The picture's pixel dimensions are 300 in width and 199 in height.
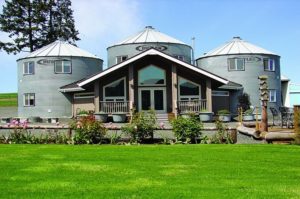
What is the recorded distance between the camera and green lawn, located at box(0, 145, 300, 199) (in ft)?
24.4

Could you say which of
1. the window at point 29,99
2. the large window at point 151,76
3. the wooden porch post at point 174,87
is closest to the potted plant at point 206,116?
the wooden porch post at point 174,87

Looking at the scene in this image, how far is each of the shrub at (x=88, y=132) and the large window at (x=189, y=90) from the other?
20.4 m

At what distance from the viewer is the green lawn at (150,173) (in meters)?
7.43

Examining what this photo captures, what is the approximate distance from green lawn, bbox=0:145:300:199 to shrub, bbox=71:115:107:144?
8.19 ft

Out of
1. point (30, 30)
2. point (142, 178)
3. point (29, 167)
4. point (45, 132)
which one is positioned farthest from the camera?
point (30, 30)

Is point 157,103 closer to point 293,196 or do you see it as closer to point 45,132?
point 45,132

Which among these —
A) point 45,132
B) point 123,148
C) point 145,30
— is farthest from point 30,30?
point 123,148

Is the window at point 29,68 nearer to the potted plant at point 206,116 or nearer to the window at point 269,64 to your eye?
the potted plant at point 206,116

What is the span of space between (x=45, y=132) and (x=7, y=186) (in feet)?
31.5

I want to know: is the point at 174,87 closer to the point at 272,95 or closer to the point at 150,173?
A: the point at 272,95

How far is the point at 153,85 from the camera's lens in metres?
36.1

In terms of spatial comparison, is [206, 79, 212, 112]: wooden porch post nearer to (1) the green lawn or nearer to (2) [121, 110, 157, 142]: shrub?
(2) [121, 110, 157, 142]: shrub

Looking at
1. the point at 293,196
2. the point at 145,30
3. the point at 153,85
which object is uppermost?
the point at 145,30

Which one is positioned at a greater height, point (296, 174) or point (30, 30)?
point (30, 30)
